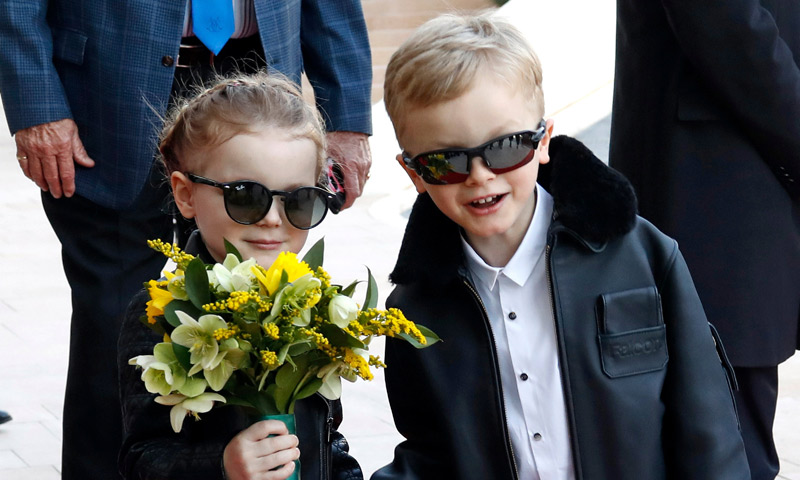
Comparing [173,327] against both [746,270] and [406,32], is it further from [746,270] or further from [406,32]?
[406,32]

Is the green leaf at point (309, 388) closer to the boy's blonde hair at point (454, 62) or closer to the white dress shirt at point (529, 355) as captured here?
the white dress shirt at point (529, 355)

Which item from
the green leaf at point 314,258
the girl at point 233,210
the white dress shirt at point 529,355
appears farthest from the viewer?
the white dress shirt at point 529,355

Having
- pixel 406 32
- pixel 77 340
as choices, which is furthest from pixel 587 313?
pixel 406 32

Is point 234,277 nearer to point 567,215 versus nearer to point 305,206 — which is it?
point 305,206

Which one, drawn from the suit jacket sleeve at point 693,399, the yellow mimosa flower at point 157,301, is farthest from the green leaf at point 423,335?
the suit jacket sleeve at point 693,399

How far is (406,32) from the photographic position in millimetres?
14391

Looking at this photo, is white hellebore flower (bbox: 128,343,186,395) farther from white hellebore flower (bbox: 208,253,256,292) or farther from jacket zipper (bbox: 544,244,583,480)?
jacket zipper (bbox: 544,244,583,480)

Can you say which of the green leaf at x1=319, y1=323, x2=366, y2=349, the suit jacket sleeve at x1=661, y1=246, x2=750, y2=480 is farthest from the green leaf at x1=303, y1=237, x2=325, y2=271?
the suit jacket sleeve at x1=661, y1=246, x2=750, y2=480

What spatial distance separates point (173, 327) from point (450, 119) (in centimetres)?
71

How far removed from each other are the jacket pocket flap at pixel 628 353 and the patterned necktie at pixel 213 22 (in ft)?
4.60

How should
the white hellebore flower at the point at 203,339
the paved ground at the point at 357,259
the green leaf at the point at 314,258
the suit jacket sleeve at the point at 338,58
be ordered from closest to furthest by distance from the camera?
the white hellebore flower at the point at 203,339
the green leaf at the point at 314,258
the suit jacket sleeve at the point at 338,58
the paved ground at the point at 357,259

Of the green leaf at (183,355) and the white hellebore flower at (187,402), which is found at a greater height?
the green leaf at (183,355)

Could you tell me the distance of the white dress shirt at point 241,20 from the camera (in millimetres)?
3273

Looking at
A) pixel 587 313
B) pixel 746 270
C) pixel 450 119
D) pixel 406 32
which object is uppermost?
pixel 450 119
